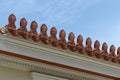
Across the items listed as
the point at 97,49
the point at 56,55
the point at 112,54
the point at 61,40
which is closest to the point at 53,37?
the point at 61,40

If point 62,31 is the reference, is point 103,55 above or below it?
below

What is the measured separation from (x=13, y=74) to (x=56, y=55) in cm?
102

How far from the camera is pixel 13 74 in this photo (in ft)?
22.9

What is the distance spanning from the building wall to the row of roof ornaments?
0.70 m

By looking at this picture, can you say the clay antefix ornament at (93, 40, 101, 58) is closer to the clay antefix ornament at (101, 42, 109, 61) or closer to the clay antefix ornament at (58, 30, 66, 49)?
the clay antefix ornament at (101, 42, 109, 61)

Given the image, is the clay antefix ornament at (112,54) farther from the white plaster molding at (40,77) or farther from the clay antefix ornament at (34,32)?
the clay antefix ornament at (34,32)

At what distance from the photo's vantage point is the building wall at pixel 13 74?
6.80m

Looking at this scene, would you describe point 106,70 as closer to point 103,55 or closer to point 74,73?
point 103,55

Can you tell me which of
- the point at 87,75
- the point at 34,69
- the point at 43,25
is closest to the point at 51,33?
the point at 43,25

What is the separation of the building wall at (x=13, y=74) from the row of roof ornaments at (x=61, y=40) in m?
0.70

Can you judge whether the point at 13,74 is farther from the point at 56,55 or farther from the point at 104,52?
the point at 104,52

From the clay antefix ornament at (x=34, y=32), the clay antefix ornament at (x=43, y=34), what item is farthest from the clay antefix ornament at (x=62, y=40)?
the clay antefix ornament at (x=34, y=32)

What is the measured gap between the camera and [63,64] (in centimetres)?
748

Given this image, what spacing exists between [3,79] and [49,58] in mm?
1055
